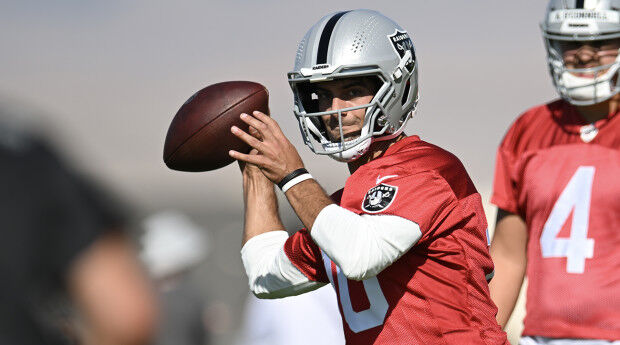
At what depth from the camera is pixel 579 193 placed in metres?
5.06

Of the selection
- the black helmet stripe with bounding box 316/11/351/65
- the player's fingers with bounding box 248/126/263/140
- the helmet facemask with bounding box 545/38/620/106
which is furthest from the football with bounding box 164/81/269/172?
the helmet facemask with bounding box 545/38/620/106

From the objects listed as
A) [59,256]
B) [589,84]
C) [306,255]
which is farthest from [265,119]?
[589,84]

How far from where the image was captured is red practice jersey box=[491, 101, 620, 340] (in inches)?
195

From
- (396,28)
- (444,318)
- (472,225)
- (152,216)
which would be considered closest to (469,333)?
(444,318)

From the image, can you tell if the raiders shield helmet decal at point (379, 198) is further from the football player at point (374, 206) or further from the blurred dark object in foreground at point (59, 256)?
the blurred dark object in foreground at point (59, 256)

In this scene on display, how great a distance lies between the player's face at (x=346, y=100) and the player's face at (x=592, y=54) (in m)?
1.40

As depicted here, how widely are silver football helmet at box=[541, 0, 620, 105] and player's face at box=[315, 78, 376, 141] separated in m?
1.34

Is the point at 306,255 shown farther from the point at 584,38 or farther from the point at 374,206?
the point at 584,38

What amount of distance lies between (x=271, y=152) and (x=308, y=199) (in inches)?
8.4

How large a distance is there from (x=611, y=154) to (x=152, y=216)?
5.49 meters

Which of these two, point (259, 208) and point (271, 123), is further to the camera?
point (259, 208)

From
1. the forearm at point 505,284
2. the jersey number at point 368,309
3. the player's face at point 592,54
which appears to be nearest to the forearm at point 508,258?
the forearm at point 505,284

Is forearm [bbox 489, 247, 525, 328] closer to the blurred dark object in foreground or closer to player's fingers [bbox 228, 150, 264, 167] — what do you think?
player's fingers [bbox 228, 150, 264, 167]

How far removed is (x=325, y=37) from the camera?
4184mm
